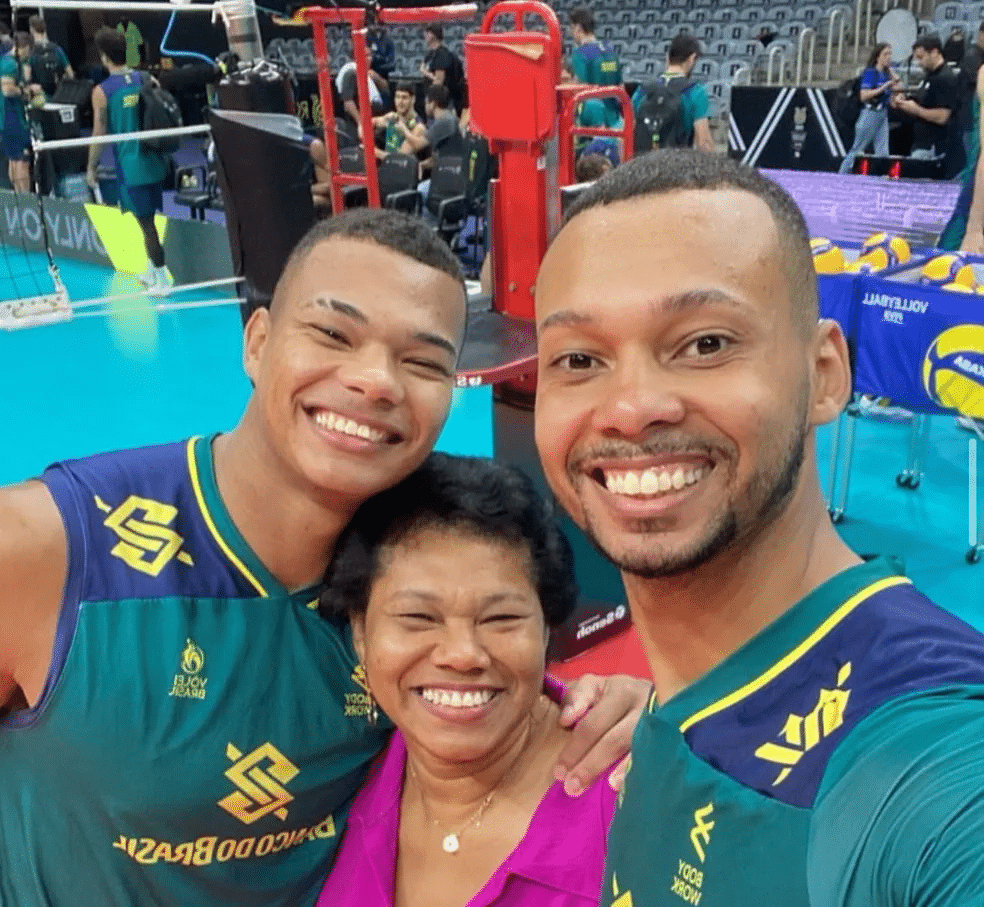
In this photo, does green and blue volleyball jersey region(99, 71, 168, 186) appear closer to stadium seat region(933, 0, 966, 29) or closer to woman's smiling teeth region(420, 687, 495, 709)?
woman's smiling teeth region(420, 687, 495, 709)

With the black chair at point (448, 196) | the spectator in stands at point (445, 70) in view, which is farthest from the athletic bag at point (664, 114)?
the spectator in stands at point (445, 70)

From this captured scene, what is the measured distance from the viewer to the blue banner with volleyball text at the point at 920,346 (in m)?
3.72

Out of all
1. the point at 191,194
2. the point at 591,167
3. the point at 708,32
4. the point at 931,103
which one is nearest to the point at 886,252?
the point at 591,167

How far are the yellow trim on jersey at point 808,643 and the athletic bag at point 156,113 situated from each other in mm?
8421

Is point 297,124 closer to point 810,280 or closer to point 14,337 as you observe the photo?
point 810,280

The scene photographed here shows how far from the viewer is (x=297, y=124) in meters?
4.30

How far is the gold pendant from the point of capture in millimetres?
1653

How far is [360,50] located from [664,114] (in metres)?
4.34

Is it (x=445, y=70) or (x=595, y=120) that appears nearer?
(x=595, y=120)

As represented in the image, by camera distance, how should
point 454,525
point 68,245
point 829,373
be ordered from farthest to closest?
point 68,245 → point 454,525 → point 829,373

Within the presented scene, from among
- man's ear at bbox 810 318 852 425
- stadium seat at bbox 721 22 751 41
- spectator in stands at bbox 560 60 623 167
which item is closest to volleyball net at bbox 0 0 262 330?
spectator in stands at bbox 560 60 623 167

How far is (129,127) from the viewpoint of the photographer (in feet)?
28.8

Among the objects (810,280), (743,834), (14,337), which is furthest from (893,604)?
(14,337)

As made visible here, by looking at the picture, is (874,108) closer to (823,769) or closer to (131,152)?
(131,152)
